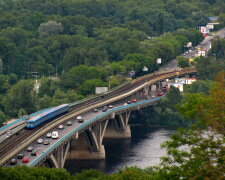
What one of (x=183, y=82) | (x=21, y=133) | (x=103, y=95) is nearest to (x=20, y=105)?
(x=103, y=95)

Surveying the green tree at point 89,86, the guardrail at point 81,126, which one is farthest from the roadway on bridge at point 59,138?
the green tree at point 89,86

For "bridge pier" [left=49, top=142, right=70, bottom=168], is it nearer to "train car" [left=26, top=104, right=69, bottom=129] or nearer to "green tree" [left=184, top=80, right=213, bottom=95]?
"train car" [left=26, top=104, right=69, bottom=129]

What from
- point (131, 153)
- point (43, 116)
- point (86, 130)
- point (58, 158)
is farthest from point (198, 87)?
point (58, 158)

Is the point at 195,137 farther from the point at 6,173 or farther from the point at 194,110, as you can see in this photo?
the point at 6,173

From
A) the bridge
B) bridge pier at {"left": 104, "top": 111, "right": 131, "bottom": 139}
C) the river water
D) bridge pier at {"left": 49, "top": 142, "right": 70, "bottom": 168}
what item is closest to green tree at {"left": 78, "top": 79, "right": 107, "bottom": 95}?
the bridge

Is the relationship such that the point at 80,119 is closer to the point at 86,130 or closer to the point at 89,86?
the point at 86,130

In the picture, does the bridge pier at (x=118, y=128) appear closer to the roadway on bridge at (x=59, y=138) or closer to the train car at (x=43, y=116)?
the roadway on bridge at (x=59, y=138)
